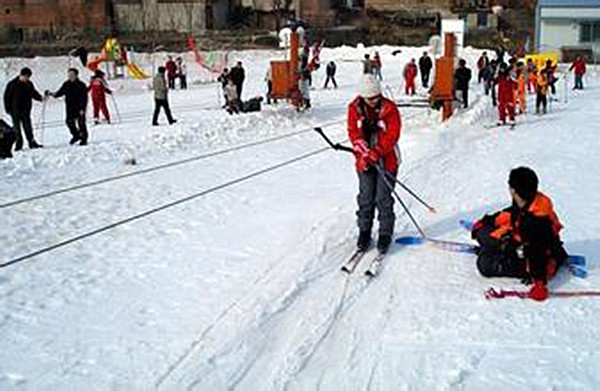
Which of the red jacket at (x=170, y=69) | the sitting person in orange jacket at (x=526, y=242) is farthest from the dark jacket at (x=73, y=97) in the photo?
the red jacket at (x=170, y=69)

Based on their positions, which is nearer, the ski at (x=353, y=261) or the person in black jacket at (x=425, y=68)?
the ski at (x=353, y=261)

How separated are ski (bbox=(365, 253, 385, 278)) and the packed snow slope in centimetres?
8

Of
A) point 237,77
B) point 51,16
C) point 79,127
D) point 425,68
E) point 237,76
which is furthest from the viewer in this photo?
point 51,16

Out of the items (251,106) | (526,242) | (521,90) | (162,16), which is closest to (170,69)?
(251,106)

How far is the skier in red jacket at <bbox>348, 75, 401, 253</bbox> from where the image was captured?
22.8 feet

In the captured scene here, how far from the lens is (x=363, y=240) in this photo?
722cm

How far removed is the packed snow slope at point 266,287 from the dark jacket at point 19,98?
1.40m

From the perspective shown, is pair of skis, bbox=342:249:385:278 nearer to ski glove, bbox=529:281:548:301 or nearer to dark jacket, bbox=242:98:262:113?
ski glove, bbox=529:281:548:301

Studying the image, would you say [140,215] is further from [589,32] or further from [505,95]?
[589,32]

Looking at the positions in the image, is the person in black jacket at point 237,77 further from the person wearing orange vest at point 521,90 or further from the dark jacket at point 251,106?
the person wearing orange vest at point 521,90

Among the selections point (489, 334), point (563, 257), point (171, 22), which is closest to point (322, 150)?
point (563, 257)

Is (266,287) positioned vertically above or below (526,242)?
below

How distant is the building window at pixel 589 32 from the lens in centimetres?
4881

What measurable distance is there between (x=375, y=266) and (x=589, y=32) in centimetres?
4758
